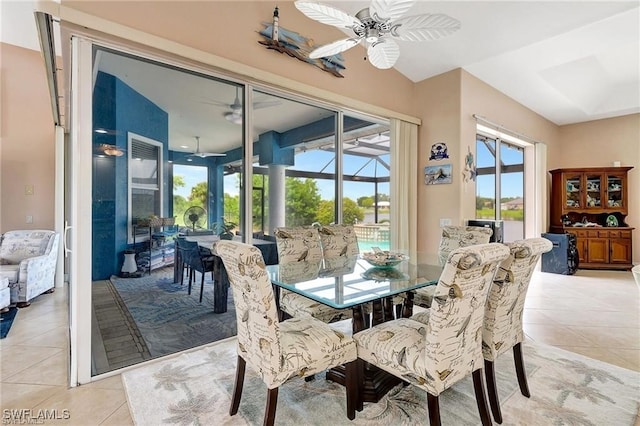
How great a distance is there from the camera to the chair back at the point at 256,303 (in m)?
1.43

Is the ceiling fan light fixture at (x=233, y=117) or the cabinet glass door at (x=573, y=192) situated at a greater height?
the ceiling fan light fixture at (x=233, y=117)

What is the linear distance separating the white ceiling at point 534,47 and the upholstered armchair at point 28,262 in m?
2.73

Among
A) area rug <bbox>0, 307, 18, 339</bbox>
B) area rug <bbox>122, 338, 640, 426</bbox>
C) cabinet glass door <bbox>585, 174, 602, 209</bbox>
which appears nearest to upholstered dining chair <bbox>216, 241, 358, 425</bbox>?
area rug <bbox>122, 338, 640, 426</bbox>

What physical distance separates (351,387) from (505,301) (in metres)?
0.99

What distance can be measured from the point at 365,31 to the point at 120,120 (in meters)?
1.90

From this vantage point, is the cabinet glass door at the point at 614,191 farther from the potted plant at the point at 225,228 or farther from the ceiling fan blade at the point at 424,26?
the potted plant at the point at 225,228

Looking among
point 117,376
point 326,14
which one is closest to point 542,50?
point 326,14

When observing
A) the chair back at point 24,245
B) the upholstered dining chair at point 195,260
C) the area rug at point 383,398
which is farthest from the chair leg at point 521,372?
the chair back at point 24,245

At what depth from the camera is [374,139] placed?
4582mm

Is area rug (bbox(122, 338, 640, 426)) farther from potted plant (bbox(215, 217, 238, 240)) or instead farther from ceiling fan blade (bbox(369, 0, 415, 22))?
ceiling fan blade (bbox(369, 0, 415, 22))

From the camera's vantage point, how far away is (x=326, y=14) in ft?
6.55

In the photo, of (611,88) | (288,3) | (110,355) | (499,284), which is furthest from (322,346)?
(611,88)

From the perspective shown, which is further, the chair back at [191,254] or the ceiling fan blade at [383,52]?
the chair back at [191,254]

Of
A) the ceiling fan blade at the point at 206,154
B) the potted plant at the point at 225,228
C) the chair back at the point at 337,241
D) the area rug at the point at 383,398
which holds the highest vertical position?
the ceiling fan blade at the point at 206,154
